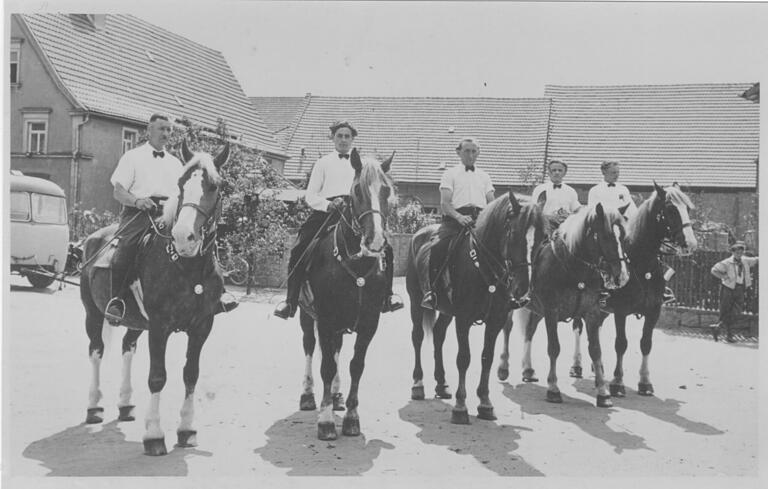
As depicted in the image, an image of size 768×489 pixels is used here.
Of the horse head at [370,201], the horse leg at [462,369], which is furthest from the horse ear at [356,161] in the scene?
the horse leg at [462,369]

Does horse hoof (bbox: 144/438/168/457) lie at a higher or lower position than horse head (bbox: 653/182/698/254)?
lower

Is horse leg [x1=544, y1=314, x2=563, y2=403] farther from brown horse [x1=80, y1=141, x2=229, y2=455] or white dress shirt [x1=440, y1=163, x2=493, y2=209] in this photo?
brown horse [x1=80, y1=141, x2=229, y2=455]

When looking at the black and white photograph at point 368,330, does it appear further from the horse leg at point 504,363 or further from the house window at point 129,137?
the house window at point 129,137

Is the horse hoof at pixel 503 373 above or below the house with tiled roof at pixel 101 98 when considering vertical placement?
below

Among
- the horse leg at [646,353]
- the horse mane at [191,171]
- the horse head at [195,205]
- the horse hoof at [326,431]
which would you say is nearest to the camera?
the horse head at [195,205]

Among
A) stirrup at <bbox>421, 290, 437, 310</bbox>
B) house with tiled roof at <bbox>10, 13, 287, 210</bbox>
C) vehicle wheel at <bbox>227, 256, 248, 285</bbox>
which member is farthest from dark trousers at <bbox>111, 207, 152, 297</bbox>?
vehicle wheel at <bbox>227, 256, 248, 285</bbox>

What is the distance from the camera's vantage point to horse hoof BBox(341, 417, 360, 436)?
20.8 ft

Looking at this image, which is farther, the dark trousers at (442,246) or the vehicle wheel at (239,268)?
the vehicle wheel at (239,268)

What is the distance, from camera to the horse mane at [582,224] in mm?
7750

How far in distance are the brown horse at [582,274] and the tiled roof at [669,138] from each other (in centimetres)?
1358

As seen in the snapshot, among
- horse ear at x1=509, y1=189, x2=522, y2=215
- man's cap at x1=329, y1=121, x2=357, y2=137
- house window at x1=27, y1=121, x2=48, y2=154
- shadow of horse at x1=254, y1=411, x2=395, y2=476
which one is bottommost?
shadow of horse at x1=254, y1=411, x2=395, y2=476

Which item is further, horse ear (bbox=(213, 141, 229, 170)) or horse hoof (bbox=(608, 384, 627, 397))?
horse hoof (bbox=(608, 384, 627, 397))

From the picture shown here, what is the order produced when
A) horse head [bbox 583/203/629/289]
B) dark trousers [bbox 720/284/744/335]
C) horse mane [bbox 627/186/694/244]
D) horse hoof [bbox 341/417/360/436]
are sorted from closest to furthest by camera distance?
horse hoof [bbox 341/417/360/436]
horse head [bbox 583/203/629/289]
horse mane [bbox 627/186/694/244]
dark trousers [bbox 720/284/744/335]

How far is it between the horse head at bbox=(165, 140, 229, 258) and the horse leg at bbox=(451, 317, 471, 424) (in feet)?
9.02
